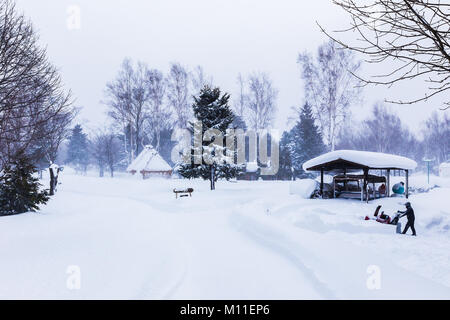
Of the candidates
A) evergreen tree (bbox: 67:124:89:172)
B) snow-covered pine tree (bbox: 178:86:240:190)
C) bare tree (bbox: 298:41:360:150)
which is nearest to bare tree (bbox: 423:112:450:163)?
bare tree (bbox: 298:41:360:150)

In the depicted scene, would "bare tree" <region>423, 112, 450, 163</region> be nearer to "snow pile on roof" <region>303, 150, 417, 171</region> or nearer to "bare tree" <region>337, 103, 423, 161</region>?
"bare tree" <region>337, 103, 423, 161</region>

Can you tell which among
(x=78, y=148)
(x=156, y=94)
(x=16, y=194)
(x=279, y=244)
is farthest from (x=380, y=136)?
(x=78, y=148)

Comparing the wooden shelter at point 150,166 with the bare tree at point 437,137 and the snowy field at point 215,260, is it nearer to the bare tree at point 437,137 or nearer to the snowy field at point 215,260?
the snowy field at point 215,260

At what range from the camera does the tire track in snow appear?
191 inches

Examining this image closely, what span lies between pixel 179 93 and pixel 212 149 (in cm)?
1525

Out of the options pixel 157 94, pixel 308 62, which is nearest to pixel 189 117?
pixel 157 94

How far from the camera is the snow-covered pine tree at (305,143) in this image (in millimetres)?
40406

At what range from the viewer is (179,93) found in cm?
3394

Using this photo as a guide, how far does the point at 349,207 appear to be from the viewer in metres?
14.5

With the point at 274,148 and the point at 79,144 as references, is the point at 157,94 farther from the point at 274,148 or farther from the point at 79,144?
the point at 79,144

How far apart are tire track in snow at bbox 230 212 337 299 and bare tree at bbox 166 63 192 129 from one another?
24839 mm

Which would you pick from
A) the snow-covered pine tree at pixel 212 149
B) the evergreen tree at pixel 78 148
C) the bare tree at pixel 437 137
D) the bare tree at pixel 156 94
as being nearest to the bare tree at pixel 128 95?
the bare tree at pixel 156 94

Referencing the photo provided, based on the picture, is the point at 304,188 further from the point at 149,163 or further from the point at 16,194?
the point at 149,163
